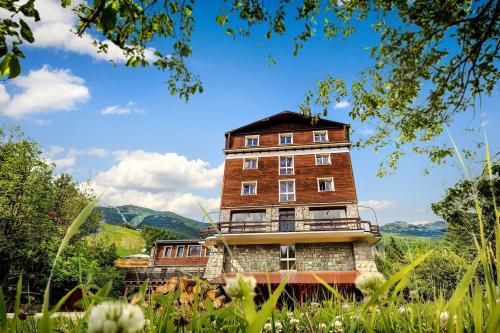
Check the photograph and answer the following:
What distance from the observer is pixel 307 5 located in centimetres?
490

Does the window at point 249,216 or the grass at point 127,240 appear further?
the grass at point 127,240

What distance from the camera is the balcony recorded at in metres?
17.5

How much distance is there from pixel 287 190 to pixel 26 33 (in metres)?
19.5

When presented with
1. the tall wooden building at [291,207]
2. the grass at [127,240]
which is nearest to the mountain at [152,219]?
the grass at [127,240]

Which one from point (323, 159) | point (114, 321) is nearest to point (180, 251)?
point (323, 159)

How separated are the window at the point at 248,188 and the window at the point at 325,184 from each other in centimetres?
489

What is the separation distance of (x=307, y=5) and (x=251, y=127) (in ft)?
62.9

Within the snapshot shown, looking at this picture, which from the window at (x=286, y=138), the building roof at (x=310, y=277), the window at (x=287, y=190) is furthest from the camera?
the window at (x=286, y=138)

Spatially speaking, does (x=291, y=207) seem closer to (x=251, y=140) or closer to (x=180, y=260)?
(x=251, y=140)

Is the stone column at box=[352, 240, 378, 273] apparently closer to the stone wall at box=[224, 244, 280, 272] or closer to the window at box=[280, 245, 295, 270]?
the window at box=[280, 245, 295, 270]

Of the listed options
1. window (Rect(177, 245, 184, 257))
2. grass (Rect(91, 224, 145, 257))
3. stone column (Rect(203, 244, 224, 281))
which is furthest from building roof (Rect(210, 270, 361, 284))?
grass (Rect(91, 224, 145, 257))

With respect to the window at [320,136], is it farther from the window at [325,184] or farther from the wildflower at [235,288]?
the wildflower at [235,288]

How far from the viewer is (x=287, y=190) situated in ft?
68.8

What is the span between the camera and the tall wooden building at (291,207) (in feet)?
58.0
